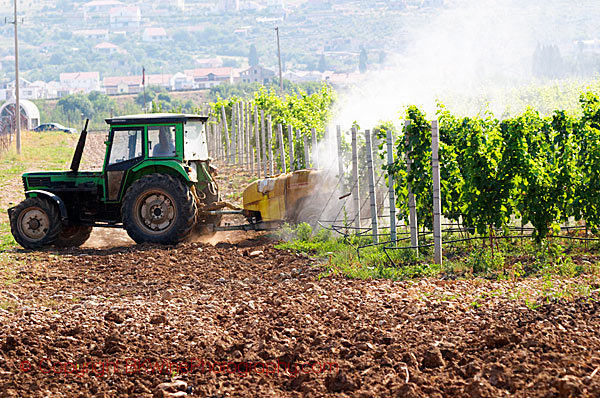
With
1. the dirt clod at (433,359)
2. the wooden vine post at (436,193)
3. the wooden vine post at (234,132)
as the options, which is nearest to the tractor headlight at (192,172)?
the wooden vine post at (436,193)

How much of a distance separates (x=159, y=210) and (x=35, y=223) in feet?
7.17

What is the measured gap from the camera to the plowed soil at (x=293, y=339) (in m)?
5.58

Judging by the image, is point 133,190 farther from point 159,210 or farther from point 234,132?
point 234,132

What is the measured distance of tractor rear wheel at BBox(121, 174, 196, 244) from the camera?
13.0m

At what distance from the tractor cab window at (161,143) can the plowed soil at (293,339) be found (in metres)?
3.37

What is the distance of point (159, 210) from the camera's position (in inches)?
523

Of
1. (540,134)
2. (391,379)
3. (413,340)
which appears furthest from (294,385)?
(540,134)

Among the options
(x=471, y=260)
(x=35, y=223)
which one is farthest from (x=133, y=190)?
(x=471, y=260)

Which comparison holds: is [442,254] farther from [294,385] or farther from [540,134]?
[294,385]

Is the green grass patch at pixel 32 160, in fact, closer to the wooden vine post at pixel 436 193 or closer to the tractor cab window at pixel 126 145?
the tractor cab window at pixel 126 145

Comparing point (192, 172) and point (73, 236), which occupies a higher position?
point (192, 172)

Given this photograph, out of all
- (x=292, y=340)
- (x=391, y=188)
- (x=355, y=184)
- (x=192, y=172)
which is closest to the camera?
(x=292, y=340)

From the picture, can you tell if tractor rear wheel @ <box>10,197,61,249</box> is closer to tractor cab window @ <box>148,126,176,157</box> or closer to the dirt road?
tractor cab window @ <box>148,126,176,157</box>

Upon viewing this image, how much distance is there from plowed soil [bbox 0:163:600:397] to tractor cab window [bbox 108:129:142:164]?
3461 mm
